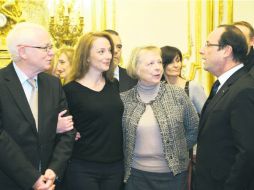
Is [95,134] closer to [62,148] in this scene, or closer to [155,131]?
[62,148]

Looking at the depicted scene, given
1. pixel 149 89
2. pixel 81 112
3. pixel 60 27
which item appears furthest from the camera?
pixel 60 27

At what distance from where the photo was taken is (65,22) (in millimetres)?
5285

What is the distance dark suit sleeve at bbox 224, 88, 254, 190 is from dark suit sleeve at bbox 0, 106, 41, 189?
1174 millimetres

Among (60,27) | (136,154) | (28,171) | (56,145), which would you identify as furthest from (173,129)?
(60,27)

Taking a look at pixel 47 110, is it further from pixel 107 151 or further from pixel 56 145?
pixel 107 151

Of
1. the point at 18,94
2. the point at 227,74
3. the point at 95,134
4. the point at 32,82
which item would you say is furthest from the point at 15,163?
the point at 227,74

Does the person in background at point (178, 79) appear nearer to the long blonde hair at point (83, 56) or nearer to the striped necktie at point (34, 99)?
the long blonde hair at point (83, 56)

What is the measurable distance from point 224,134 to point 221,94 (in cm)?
25

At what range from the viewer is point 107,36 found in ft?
10.8

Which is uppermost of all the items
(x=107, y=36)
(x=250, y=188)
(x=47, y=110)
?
(x=107, y=36)

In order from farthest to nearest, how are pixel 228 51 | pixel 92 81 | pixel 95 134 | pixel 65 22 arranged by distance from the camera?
1. pixel 65 22
2. pixel 92 81
3. pixel 95 134
4. pixel 228 51

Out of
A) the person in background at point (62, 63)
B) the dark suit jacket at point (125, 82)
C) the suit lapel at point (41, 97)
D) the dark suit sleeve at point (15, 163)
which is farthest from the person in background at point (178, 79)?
the dark suit sleeve at point (15, 163)

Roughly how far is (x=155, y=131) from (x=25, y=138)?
0.96 metres

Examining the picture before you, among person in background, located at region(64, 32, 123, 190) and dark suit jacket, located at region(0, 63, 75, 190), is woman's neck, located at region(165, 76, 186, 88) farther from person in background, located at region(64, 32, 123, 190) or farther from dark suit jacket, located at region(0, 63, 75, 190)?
dark suit jacket, located at region(0, 63, 75, 190)
